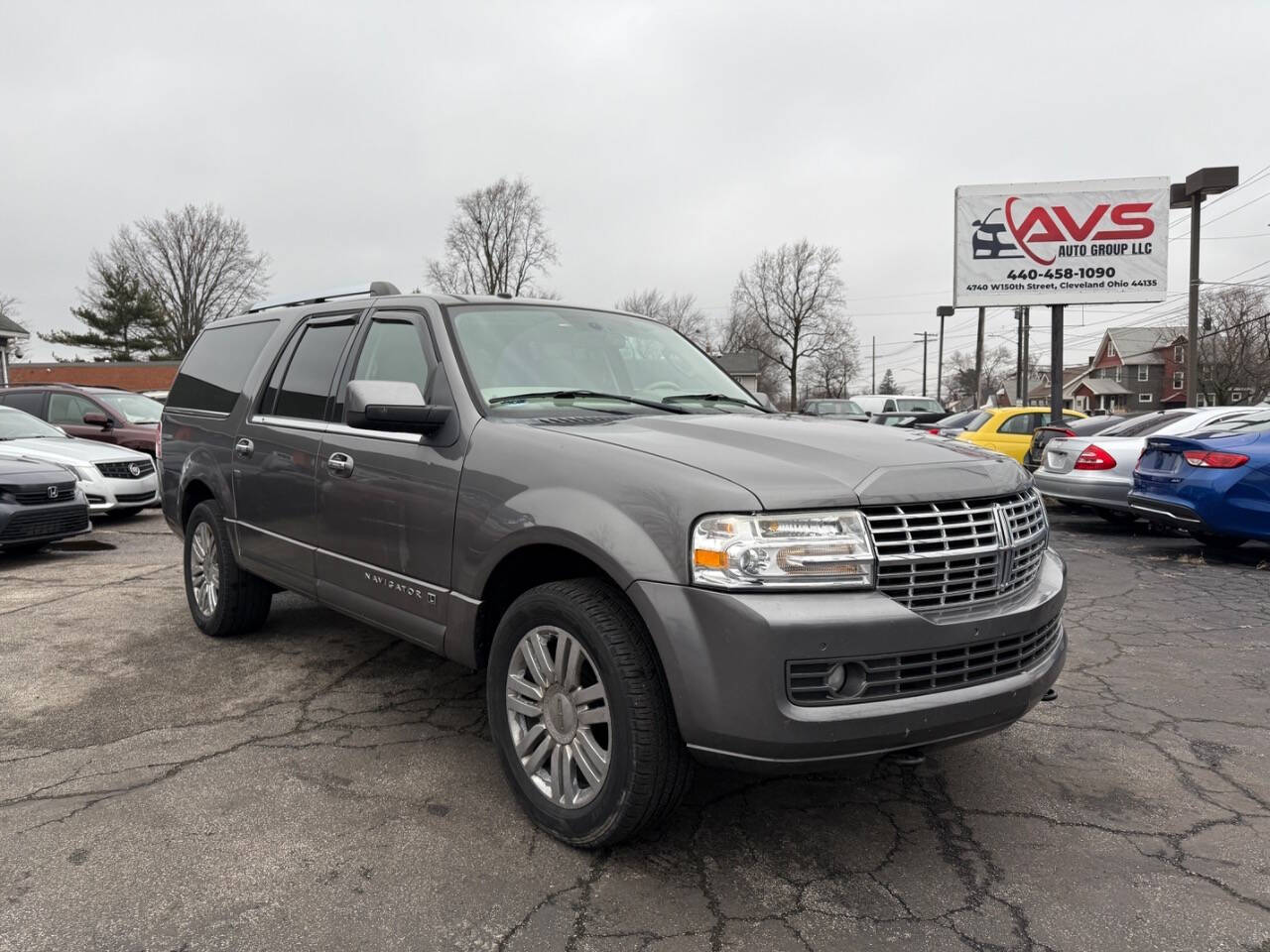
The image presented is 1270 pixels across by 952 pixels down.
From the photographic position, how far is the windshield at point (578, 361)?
3.52m

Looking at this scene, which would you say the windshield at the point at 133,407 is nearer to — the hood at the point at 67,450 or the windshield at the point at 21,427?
the windshield at the point at 21,427

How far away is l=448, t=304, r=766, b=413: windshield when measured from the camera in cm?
352

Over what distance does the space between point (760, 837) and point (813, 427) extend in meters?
1.43

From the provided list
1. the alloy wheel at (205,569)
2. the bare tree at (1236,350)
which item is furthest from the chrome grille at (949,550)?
the bare tree at (1236,350)

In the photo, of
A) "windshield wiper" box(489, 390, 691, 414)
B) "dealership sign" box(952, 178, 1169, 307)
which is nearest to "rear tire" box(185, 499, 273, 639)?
"windshield wiper" box(489, 390, 691, 414)

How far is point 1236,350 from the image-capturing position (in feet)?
195

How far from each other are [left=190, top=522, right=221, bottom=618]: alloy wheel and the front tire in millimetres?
2796

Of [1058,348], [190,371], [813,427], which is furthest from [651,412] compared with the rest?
[1058,348]

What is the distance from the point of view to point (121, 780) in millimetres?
3309

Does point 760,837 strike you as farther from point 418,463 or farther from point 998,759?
point 418,463

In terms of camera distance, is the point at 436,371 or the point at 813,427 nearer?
the point at 813,427

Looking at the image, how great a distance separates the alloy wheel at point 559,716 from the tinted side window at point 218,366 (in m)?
2.84

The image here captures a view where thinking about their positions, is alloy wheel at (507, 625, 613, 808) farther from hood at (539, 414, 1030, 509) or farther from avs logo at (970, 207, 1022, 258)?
avs logo at (970, 207, 1022, 258)

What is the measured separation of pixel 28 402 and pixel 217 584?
33.4 feet
